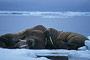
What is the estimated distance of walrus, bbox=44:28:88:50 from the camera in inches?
277

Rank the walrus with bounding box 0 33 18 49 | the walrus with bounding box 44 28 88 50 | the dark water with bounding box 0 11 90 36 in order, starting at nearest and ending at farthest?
the walrus with bounding box 44 28 88 50
the walrus with bounding box 0 33 18 49
the dark water with bounding box 0 11 90 36

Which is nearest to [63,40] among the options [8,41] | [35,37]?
[35,37]

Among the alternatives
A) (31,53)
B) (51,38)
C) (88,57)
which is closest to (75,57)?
(88,57)

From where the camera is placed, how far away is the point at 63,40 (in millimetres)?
7586

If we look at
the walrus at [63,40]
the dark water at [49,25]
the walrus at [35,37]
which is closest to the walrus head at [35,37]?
the walrus at [35,37]

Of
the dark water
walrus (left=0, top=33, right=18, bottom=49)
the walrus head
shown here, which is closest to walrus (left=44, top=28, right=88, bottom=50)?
the walrus head

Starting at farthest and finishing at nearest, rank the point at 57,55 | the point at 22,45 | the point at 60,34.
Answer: the point at 60,34 → the point at 22,45 → the point at 57,55

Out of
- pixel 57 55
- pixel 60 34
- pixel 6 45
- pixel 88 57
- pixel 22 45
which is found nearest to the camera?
pixel 88 57

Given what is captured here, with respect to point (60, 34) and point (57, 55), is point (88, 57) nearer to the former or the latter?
point (57, 55)

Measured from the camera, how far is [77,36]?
741cm

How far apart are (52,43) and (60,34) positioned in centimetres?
58

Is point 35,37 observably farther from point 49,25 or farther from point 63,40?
point 49,25

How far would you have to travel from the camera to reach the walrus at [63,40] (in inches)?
277

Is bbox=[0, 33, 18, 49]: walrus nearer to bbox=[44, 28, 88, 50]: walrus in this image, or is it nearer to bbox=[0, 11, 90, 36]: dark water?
bbox=[44, 28, 88, 50]: walrus
